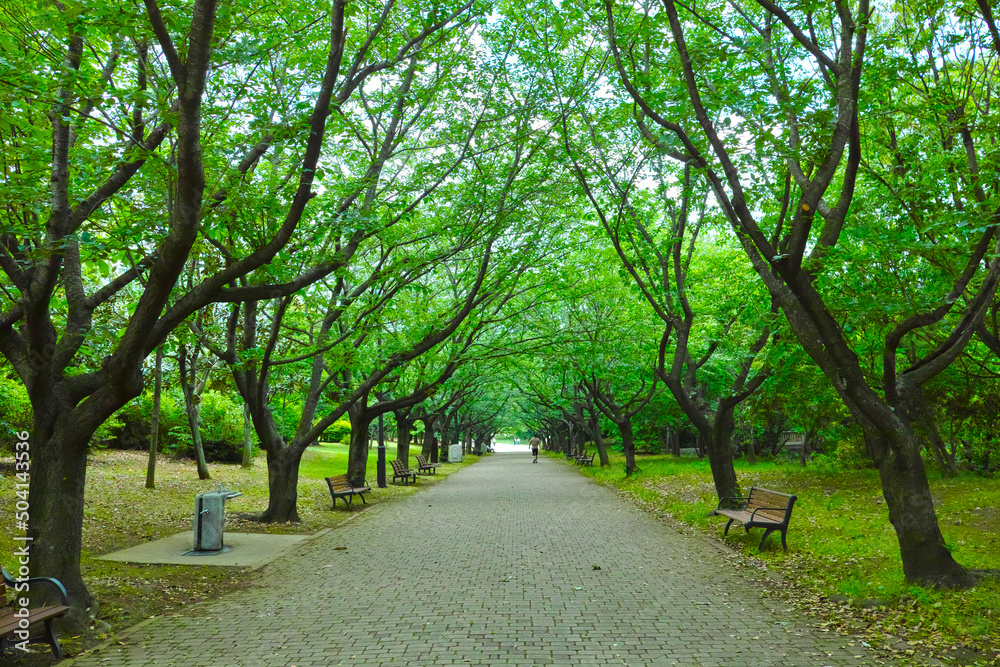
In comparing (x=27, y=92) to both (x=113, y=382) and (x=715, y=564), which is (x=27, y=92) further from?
(x=715, y=564)

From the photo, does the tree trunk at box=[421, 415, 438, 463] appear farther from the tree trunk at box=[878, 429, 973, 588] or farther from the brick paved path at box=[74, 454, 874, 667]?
the tree trunk at box=[878, 429, 973, 588]

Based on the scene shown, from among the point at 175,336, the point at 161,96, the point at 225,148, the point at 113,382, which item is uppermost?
the point at 225,148

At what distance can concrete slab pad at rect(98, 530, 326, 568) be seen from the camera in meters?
9.09

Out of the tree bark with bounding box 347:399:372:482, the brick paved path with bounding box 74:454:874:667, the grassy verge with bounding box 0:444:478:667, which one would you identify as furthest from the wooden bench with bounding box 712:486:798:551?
the tree bark with bounding box 347:399:372:482

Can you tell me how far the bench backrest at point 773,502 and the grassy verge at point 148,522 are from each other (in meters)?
7.20

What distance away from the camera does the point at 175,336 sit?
11547 mm

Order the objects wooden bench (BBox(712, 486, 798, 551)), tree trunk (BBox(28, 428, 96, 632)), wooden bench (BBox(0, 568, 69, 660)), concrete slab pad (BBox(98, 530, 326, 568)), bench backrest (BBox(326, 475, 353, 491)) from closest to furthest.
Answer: wooden bench (BBox(0, 568, 69, 660)) → tree trunk (BBox(28, 428, 96, 632)) → concrete slab pad (BBox(98, 530, 326, 568)) → wooden bench (BBox(712, 486, 798, 551)) → bench backrest (BBox(326, 475, 353, 491))

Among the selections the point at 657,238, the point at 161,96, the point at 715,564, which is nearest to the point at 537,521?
the point at 715,564

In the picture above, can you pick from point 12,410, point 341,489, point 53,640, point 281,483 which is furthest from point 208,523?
point 12,410

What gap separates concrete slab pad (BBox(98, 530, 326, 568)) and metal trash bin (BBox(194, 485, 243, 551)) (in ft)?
0.68

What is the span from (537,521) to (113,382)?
30.6ft

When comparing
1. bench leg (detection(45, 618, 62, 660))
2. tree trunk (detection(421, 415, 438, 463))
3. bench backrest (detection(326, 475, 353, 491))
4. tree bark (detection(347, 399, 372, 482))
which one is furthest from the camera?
tree trunk (detection(421, 415, 438, 463))

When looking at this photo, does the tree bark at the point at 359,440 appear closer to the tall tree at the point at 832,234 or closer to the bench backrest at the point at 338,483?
the bench backrest at the point at 338,483

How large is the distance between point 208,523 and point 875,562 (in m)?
8.99
